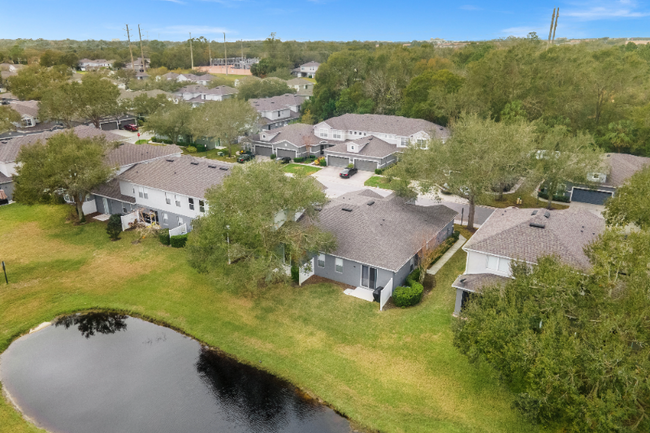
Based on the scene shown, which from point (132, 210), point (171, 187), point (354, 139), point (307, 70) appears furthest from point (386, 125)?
point (307, 70)

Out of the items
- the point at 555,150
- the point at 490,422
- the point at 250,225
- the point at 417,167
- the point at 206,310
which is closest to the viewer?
the point at 490,422

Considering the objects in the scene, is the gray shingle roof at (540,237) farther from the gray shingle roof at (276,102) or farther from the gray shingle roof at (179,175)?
the gray shingle roof at (276,102)

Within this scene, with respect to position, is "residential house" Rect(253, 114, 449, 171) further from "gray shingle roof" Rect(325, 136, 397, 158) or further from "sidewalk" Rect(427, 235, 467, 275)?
"sidewalk" Rect(427, 235, 467, 275)

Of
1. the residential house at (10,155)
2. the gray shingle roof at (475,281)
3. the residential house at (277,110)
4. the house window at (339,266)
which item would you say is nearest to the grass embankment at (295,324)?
the house window at (339,266)

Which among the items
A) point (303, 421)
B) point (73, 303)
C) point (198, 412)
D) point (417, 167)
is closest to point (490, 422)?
point (303, 421)

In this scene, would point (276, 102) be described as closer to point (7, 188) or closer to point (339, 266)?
point (7, 188)

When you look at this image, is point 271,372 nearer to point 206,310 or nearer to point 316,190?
point 206,310
